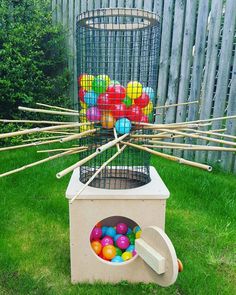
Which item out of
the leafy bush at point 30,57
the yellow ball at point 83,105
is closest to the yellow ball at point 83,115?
the yellow ball at point 83,105

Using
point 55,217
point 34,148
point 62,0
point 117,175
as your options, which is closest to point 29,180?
point 55,217

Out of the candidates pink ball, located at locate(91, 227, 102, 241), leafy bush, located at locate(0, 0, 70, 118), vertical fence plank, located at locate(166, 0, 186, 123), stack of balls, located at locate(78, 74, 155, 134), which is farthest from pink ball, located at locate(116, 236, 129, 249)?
leafy bush, located at locate(0, 0, 70, 118)

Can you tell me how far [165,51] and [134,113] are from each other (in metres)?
2.21

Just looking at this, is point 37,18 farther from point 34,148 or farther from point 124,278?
point 124,278

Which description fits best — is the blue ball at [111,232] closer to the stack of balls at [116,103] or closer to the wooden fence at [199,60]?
the stack of balls at [116,103]

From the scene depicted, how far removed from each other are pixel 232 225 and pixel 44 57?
3.10 metres

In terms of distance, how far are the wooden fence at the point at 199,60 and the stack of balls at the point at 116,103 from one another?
1826 millimetres

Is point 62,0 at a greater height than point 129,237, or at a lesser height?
greater

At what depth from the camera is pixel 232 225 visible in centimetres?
238

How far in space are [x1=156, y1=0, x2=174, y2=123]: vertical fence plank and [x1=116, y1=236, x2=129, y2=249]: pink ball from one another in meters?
2.16

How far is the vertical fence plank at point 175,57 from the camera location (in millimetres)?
3555

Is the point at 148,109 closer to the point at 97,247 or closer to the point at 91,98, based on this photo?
the point at 91,98

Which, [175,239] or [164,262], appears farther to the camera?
[175,239]

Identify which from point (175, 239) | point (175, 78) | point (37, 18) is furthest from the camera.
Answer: point (37, 18)
